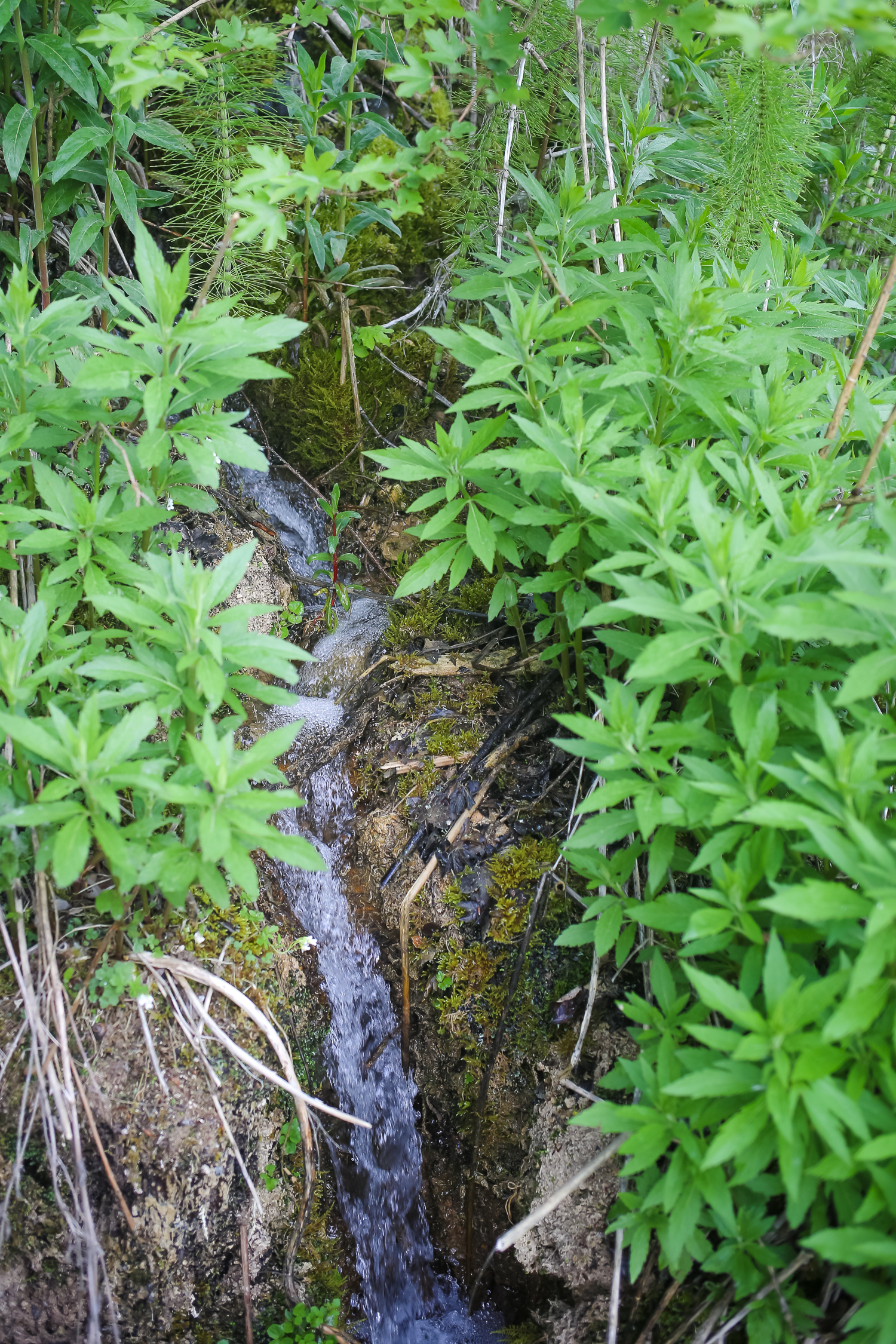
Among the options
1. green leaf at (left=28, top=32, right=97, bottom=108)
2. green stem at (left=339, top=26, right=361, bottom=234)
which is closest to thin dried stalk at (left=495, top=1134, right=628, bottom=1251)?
green stem at (left=339, top=26, right=361, bottom=234)

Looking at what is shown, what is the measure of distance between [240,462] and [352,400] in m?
1.58

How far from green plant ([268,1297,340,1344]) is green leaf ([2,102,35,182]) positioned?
3233 mm

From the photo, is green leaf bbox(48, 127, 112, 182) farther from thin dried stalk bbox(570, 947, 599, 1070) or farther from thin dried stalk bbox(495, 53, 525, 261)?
thin dried stalk bbox(570, 947, 599, 1070)

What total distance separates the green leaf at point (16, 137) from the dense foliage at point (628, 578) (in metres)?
0.01

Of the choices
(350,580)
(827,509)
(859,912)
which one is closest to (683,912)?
(859,912)

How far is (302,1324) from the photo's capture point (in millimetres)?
1984

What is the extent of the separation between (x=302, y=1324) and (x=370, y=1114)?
49 centimetres

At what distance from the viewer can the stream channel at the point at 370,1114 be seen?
219 cm

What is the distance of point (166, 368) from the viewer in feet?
5.78

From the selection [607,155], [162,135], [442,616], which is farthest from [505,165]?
[442,616]

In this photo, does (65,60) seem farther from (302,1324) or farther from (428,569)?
(302,1324)

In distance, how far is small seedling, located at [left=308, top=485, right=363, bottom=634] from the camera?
9.69 ft

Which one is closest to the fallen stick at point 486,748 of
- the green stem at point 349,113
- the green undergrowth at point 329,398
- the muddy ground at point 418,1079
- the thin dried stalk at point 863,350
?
the muddy ground at point 418,1079

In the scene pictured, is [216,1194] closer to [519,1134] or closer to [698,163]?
[519,1134]
